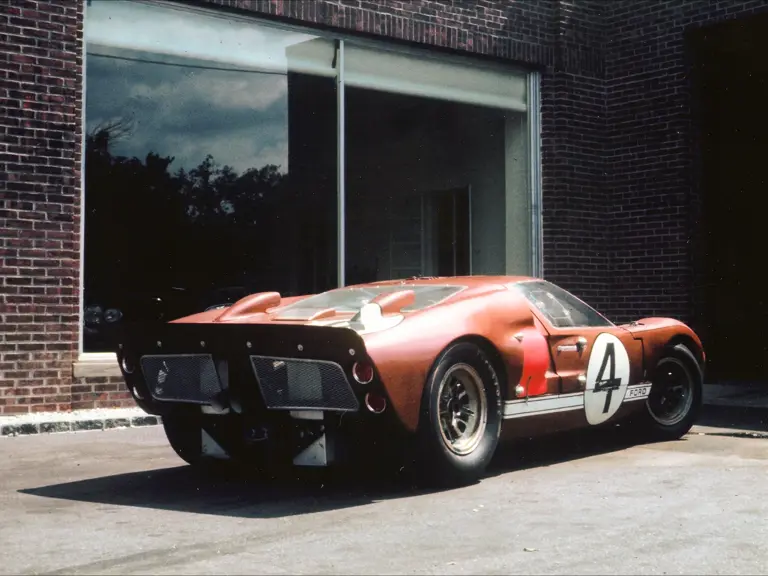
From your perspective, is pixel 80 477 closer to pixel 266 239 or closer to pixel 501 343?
pixel 501 343

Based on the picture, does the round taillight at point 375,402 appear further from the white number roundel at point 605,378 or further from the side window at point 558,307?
the white number roundel at point 605,378

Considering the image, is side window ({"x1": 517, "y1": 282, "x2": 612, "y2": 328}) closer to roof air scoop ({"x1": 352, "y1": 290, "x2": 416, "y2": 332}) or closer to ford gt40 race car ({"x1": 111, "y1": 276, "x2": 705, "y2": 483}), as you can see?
ford gt40 race car ({"x1": 111, "y1": 276, "x2": 705, "y2": 483})

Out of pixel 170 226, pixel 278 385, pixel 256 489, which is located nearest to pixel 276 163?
pixel 170 226

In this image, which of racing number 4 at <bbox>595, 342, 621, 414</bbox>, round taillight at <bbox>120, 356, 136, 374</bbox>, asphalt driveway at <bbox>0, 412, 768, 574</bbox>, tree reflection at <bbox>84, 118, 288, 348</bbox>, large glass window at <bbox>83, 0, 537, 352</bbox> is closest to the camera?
asphalt driveway at <bbox>0, 412, 768, 574</bbox>

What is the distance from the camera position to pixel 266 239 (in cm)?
1173

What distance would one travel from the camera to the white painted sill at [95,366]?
10.2 m

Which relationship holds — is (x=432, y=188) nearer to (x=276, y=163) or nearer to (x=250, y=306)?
(x=276, y=163)

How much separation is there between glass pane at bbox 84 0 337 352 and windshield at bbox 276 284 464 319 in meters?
3.96

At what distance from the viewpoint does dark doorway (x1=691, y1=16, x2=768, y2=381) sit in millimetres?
13859

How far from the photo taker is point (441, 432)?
6141 mm

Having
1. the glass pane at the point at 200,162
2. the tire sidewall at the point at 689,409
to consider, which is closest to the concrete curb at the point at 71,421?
the glass pane at the point at 200,162

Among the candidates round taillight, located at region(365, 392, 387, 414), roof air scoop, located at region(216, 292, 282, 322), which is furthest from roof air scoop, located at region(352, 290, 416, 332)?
roof air scoop, located at region(216, 292, 282, 322)

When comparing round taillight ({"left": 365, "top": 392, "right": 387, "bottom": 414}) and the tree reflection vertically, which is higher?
the tree reflection

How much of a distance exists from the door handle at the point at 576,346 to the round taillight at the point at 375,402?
1686 millimetres
